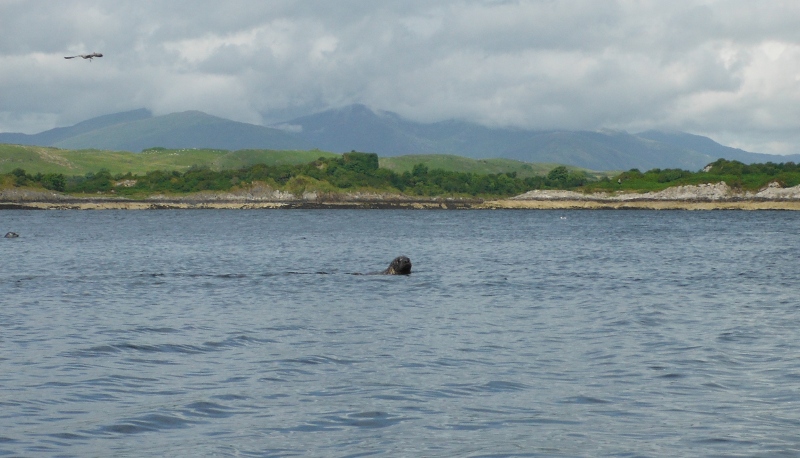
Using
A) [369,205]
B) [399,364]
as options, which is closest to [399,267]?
[399,364]

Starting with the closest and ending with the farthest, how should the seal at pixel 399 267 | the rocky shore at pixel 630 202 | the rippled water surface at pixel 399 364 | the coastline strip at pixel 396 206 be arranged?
the rippled water surface at pixel 399 364 → the seal at pixel 399 267 → the rocky shore at pixel 630 202 → the coastline strip at pixel 396 206

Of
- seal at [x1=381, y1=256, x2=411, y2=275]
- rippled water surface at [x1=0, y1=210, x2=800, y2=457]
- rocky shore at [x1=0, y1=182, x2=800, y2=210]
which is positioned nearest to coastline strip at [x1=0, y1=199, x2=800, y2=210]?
rocky shore at [x1=0, y1=182, x2=800, y2=210]

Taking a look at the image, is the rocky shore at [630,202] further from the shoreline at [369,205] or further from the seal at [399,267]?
the seal at [399,267]

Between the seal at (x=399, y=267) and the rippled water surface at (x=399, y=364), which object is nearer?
the rippled water surface at (x=399, y=364)

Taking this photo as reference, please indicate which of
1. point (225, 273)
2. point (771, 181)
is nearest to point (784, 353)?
point (225, 273)

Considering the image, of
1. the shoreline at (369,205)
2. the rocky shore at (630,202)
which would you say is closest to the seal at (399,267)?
the rocky shore at (630,202)

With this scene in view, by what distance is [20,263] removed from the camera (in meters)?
50.4

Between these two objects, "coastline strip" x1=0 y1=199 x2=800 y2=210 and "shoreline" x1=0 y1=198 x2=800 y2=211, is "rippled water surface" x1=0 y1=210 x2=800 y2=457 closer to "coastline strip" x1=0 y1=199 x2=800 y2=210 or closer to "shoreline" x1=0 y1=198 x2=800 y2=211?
"coastline strip" x1=0 y1=199 x2=800 y2=210

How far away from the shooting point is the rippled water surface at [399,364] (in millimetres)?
12984

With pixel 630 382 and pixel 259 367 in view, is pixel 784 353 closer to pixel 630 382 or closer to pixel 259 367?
pixel 630 382

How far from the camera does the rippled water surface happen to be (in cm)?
1298

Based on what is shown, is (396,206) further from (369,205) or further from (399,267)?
(399,267)

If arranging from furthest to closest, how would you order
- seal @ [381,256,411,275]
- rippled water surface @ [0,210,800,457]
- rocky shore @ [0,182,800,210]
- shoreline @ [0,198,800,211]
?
shoreline @ [0,198,800,211] < rocky shore @ [0,182,800,210] < seal @ [381,256,411,275] < rippled water surface @ [0,210,800,457]

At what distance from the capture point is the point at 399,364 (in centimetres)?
1886
